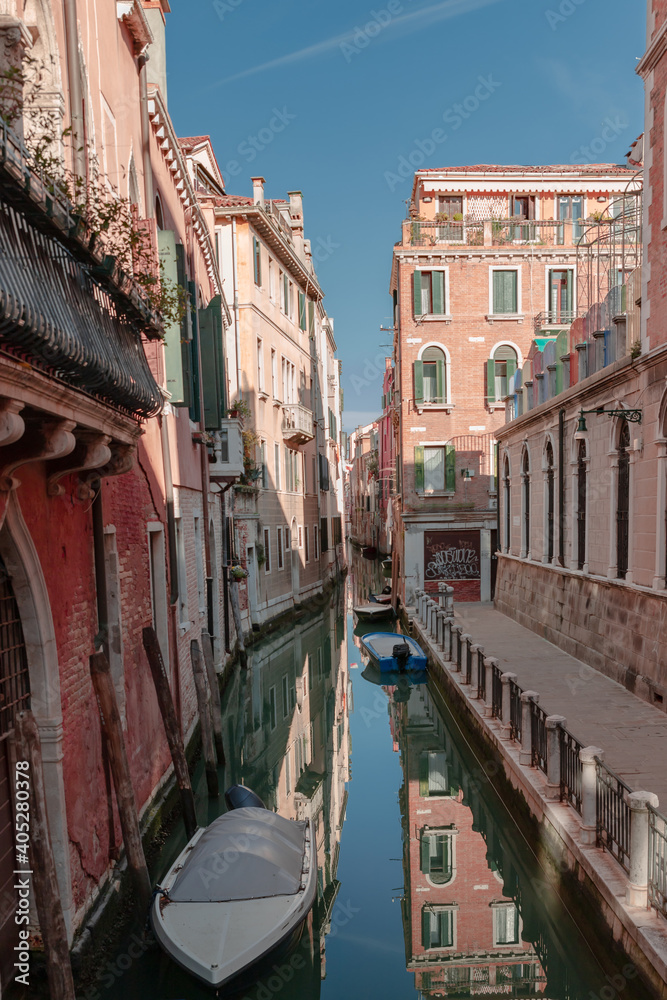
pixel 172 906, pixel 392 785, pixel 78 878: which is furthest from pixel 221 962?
pixel 392 785

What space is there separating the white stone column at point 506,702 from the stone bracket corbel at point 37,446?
656 cm

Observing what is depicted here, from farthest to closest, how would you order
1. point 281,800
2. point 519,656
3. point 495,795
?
point 519,656
point 281,800
point 495,795

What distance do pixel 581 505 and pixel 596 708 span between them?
4704mm

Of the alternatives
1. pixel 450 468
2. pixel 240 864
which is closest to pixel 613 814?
pixel 240 864

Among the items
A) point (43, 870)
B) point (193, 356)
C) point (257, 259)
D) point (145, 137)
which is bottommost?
point (43, 870)

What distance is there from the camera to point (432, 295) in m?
23.7

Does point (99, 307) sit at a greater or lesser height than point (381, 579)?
greater

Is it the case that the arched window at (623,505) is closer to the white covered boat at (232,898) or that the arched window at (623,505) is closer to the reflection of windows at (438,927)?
the reflection of windows at (438,927)

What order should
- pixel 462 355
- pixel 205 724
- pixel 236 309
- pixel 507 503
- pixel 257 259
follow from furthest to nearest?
pixel 462 355
pixel 257 259
pixel 236 309
pixel 507 503
pixel 205 724

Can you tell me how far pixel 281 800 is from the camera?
9898 mm

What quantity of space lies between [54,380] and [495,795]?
7624 mm

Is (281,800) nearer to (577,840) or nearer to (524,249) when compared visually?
(577,840)

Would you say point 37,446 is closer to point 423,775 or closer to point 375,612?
point 423,775

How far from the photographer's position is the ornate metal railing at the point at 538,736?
7.57 metres
